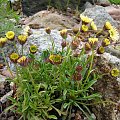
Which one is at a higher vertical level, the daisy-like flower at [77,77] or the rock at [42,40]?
the daisy-like flower at [77,77]

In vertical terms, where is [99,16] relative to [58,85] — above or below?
below

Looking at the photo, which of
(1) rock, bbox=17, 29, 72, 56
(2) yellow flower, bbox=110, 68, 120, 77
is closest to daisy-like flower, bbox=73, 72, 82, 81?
(2) yellow flower, bbox=110, 68, 120, 77

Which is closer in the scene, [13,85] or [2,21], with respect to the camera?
[13,85]

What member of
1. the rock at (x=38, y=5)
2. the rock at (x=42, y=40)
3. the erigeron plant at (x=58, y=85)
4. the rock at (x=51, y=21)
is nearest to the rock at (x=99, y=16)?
the rock at (x=51, y=21)

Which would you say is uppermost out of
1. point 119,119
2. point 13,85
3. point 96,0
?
point 13,85

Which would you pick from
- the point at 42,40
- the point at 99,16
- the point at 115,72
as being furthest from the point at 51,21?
the point at 115,72

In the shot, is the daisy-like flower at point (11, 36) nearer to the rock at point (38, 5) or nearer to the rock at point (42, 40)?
the rock at point (42, 40)

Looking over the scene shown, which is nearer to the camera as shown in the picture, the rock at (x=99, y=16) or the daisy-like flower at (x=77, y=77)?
the daisy-like flower at (x=77, y=77)

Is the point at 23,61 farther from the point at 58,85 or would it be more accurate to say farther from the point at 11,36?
the point at 58,85

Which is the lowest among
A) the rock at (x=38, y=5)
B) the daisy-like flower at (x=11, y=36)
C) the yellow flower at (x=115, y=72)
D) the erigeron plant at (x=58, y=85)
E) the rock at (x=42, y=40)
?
the rock at (x=38, y=5)

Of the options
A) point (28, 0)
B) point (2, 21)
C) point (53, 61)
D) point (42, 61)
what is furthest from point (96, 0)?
point (53, 61)

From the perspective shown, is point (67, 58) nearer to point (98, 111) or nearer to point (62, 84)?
point (62, 84)
